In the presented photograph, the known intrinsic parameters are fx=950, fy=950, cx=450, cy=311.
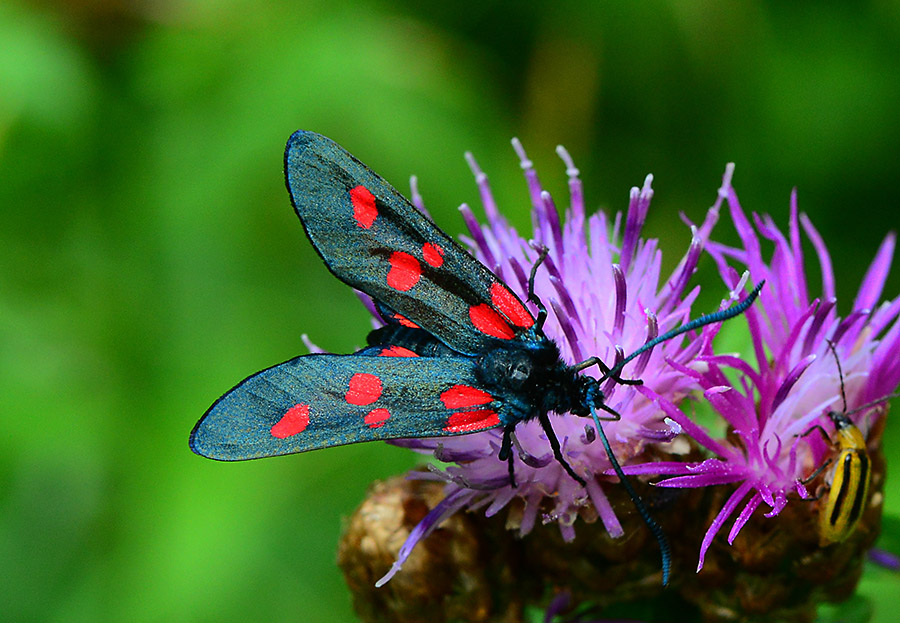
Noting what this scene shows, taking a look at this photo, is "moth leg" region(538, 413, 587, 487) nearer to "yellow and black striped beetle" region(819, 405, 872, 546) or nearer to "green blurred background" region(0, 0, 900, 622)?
"yellow and black striped beetle" region(819, 405, 872, 546)

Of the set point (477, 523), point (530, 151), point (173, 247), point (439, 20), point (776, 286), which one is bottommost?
point (477, 523)

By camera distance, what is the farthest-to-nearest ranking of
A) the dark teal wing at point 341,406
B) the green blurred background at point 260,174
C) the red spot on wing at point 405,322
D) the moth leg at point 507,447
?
the green blurred background at point 260,174, the red spot on wing at point 405,322, the moth leg at point 507,447, the dark teal wing at point 341,406

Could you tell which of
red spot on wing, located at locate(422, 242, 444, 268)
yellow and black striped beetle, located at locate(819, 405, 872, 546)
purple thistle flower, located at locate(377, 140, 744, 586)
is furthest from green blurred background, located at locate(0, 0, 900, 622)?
yellow and black striped beetle, located at locate(819, 405, 872, 546)

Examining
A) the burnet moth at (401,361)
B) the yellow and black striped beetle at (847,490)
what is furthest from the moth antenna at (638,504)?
the yellow and black striped beetle at (847,490)

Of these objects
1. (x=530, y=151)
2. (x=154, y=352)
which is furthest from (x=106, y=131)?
(x=530, y=151)

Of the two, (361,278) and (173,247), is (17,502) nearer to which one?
(173,247)

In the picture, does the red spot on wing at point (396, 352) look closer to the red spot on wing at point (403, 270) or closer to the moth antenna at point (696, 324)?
the red spot on wing at point (403, 270)
